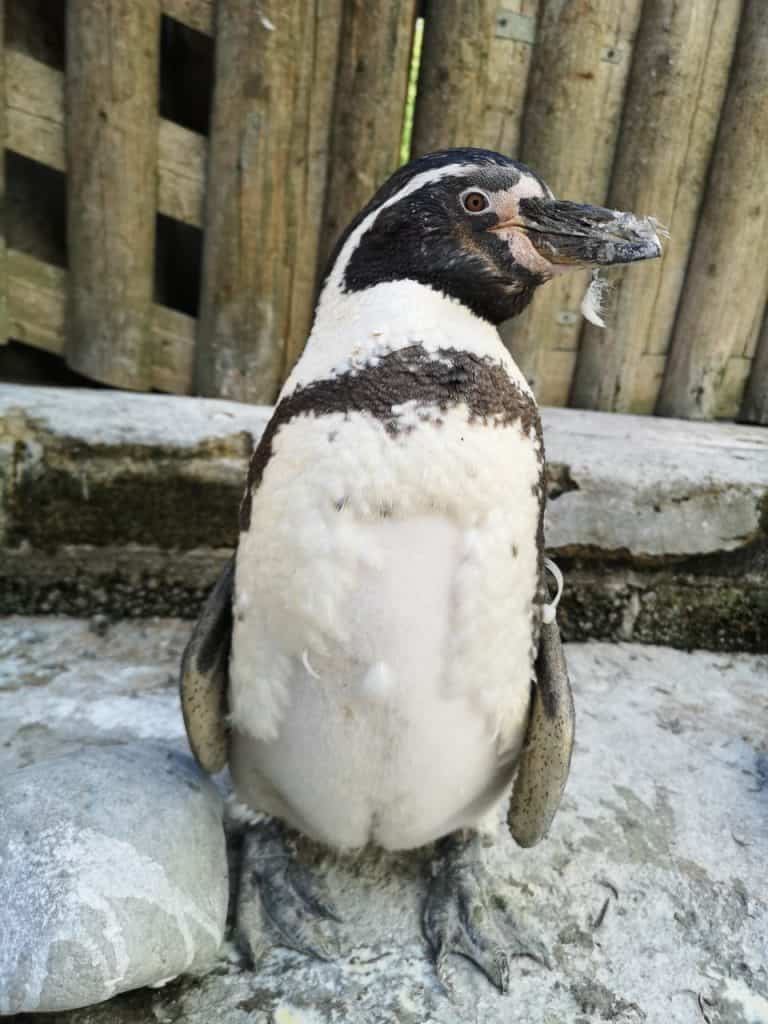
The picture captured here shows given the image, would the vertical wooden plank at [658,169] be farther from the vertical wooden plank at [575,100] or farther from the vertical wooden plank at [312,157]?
the vertical wooden plank at [312,157]

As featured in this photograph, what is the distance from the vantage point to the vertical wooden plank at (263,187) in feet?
5.75

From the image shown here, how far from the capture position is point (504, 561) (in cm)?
93

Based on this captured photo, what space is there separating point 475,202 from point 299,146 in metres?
1.06

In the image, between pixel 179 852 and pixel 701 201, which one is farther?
pixel 701 201

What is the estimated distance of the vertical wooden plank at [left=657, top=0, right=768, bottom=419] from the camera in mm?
1916

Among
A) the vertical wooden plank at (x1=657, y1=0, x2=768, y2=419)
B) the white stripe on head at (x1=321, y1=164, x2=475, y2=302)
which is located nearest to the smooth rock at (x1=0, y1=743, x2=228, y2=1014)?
the white stripe on head at (x1=321, y1=164, x2=475, y2=302)

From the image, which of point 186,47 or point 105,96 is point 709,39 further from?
point 105,96

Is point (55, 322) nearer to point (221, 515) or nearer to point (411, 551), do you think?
point (221, 515)

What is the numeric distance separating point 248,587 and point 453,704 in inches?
11.4

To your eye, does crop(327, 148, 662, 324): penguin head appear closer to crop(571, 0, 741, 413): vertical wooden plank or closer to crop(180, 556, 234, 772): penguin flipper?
crop(180, 556, 234, 772): penguin flipper

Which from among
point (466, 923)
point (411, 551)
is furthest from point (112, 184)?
point (466, 923)

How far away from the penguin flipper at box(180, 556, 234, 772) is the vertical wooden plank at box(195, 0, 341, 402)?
0.98m

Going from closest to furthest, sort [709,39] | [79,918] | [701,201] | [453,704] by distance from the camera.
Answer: [79,918] < [453,704] < [709,39] < [701,201]

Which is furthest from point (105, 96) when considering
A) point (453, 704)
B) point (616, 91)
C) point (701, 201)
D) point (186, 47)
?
point (453, 704)
